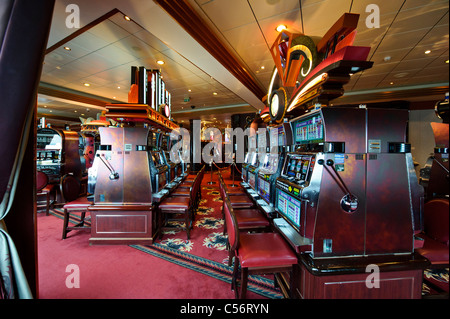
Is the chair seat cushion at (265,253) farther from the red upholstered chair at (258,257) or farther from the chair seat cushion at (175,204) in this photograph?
the chair seat cushion at (175,204)

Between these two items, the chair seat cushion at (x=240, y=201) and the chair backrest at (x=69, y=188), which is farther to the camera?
the chair backrest at (x=69, y=188)

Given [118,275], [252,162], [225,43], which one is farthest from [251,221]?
[225,43]

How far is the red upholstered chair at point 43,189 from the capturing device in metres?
3.89

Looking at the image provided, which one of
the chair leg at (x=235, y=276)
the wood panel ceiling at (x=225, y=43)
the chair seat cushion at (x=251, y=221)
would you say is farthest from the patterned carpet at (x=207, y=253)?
the wood panel ceiling at (x=225, y=43)

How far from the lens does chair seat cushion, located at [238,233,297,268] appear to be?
1660mm

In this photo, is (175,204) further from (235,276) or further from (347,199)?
(347,199)

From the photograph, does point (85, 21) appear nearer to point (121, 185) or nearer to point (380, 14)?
point (121, 185)

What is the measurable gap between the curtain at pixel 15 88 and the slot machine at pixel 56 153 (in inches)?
190

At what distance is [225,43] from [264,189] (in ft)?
9.54

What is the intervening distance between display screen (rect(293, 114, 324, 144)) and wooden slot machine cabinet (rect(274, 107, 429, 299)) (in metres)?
0.13

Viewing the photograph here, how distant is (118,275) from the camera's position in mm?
2291

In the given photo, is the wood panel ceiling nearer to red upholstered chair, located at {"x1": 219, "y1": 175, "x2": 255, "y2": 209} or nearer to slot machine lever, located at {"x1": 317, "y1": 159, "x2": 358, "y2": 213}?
slot machine lever, located at {"x1": 317, "y1": 159, "x2": 358, "y2": 213}

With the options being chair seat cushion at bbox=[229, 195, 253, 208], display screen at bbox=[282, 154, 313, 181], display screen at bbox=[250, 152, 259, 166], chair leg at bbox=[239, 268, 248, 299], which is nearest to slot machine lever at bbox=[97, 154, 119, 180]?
chair seat cushion at bbox=[229, 195, 253, 208]

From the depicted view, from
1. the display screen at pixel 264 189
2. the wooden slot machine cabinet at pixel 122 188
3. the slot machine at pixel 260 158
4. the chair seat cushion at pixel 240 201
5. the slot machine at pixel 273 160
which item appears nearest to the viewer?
the slot machine at pixel 273 160
